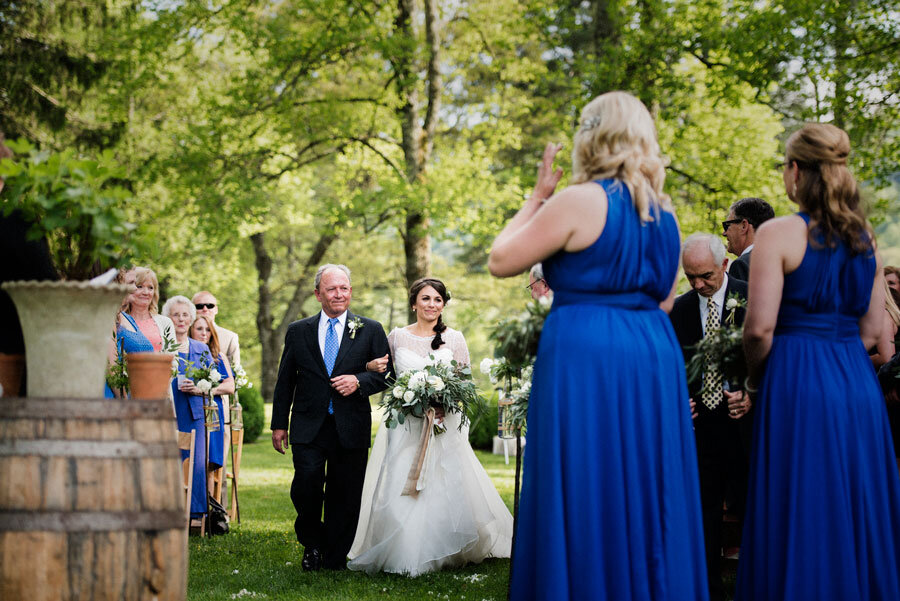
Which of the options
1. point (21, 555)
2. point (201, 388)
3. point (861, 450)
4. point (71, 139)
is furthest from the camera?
point (71, 139)

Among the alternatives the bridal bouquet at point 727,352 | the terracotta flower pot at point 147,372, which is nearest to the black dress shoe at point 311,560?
the terracotta flower pot at point 147,372

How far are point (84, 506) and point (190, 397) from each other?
614 cm

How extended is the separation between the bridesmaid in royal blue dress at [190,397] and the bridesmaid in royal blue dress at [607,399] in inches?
228

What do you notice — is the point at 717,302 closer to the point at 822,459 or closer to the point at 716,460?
the point at 716,460

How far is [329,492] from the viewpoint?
25.2 ft

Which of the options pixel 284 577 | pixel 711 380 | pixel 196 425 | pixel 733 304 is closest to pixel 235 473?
pixel 196 425

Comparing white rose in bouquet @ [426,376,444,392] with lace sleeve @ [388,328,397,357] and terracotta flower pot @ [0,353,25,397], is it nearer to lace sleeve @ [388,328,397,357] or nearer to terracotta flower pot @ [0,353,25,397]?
lace sleeve @ [388,328,397,357]

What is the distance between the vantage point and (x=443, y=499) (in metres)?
7.59

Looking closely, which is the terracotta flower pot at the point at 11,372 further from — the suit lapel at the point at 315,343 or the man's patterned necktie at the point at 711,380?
the suit lapel at the point at 315,343

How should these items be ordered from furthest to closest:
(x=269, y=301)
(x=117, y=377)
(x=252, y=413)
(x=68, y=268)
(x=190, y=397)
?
(x=269, y=301) → (x=252, y=413) → (x=190, y=397) → (x=117, y=377) → (x=68, y=268)

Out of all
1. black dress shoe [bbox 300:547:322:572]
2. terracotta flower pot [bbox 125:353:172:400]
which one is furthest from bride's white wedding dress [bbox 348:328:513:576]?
terracotta flower pot [bbox 125:353:172:400]

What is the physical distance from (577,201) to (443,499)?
4379 millimetres

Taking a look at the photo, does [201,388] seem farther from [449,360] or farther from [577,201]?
[577,201]

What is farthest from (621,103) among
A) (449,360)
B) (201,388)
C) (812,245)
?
(201,388)
